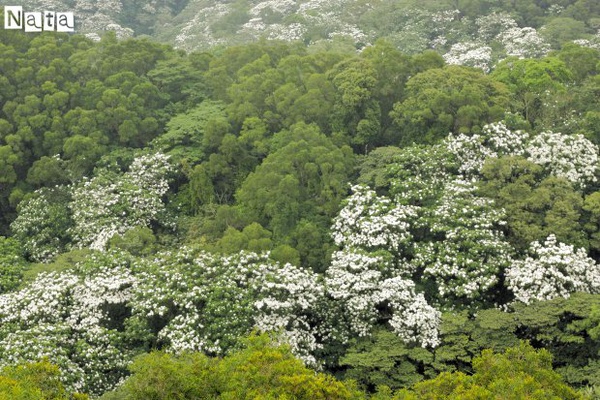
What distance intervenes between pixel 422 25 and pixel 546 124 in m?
22.8

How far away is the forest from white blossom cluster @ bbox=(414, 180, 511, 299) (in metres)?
0.08

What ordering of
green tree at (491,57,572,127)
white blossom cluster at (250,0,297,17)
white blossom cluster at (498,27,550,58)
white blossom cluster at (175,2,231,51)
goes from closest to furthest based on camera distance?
1. green tree at (491,57,572,127)
2. white blossom cluster at (498,27,550,58)
3. white blossom cluster at (175,2,231,51)
4. white blossom cluster at (250,0,297,17)

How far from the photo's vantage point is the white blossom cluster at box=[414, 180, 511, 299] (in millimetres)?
20047

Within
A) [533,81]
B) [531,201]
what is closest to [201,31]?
[533,81]

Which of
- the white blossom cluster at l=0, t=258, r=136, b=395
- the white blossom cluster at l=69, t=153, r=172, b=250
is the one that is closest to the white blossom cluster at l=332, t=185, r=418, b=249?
the white blossom cluster at l=0, t=258, r=136, b=395

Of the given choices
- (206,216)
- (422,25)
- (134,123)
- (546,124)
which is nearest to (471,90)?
(546,124)

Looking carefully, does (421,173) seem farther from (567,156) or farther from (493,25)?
(493,25)

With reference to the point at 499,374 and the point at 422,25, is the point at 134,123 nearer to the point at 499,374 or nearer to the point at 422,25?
the point at 499,374

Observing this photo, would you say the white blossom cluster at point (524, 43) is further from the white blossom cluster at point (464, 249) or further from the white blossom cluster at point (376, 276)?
the white blossom cluster at point (376, 276)

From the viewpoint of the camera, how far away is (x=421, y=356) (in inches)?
728

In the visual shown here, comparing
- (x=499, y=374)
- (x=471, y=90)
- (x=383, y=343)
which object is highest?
(x=471, y=90)

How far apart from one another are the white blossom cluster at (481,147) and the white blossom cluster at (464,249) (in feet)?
6.90

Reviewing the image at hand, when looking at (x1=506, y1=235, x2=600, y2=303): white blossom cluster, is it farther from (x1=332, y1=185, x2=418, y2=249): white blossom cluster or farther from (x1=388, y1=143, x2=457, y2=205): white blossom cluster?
(x1=388, y1=143, x2=457, y2=205): white blossom cluster

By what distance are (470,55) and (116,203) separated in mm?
25319
